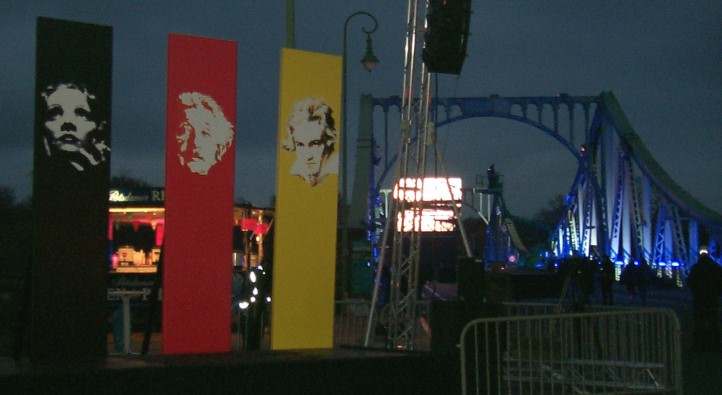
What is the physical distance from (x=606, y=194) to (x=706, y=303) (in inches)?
1931

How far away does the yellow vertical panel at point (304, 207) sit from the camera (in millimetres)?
11102

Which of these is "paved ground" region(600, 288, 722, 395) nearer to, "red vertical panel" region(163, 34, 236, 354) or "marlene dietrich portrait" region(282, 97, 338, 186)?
"marlene dietrich portrait" region(282, 97, 338, 186)

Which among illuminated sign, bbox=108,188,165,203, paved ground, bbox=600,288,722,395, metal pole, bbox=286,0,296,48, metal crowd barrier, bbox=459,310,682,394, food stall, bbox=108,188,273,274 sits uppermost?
metal pole, bbox=286,0,296,48

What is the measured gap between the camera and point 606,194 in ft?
215

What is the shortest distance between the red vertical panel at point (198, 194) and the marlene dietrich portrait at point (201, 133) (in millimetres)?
10

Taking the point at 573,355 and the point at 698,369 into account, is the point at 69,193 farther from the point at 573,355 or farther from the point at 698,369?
the point at 698,369

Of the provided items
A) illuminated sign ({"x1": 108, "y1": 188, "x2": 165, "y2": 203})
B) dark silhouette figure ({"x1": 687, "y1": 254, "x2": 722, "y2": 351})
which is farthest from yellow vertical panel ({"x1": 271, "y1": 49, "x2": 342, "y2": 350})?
illuminated sign ({"x1": 108, "y1": 188, "x2": 165, "y2": 203})

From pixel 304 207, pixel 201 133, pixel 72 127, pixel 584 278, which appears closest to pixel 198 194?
pixel 201 133

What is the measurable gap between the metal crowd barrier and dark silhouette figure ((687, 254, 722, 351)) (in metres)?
5.96

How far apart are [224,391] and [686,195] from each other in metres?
44.3

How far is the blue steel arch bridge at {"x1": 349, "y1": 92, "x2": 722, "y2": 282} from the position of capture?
4900 cm

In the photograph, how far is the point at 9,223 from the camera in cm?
3912

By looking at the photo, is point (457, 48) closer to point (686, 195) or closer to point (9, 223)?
point (9, 223)

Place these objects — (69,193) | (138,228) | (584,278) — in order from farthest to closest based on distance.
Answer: (584,278) < (138,228) < (69,193)
